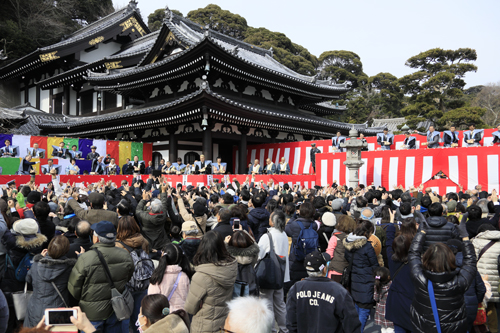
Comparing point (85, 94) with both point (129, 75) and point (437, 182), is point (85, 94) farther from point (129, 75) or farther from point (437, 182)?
point (437, 182)

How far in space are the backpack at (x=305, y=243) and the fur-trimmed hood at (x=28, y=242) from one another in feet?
10.5

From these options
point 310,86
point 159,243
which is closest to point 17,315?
point 159,243

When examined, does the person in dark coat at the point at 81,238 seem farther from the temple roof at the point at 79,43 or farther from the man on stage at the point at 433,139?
the temple roof at the point at 79,43

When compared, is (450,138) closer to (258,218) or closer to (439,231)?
(439,231)

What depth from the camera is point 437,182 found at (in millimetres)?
11812

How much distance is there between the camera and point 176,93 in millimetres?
18125

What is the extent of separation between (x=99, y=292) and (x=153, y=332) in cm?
124

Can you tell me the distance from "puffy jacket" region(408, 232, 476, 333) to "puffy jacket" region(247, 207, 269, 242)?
272 centimetres

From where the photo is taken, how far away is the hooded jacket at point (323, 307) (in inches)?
101

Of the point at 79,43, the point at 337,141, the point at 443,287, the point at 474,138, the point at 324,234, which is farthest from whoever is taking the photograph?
the point at 79,43

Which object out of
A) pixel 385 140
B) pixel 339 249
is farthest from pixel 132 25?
pixel 339 249

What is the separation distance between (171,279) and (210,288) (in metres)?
0.51

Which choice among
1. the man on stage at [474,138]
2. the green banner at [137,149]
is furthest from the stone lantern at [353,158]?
the green banner at [137,149]

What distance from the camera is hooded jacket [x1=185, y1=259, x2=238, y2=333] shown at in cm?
283
